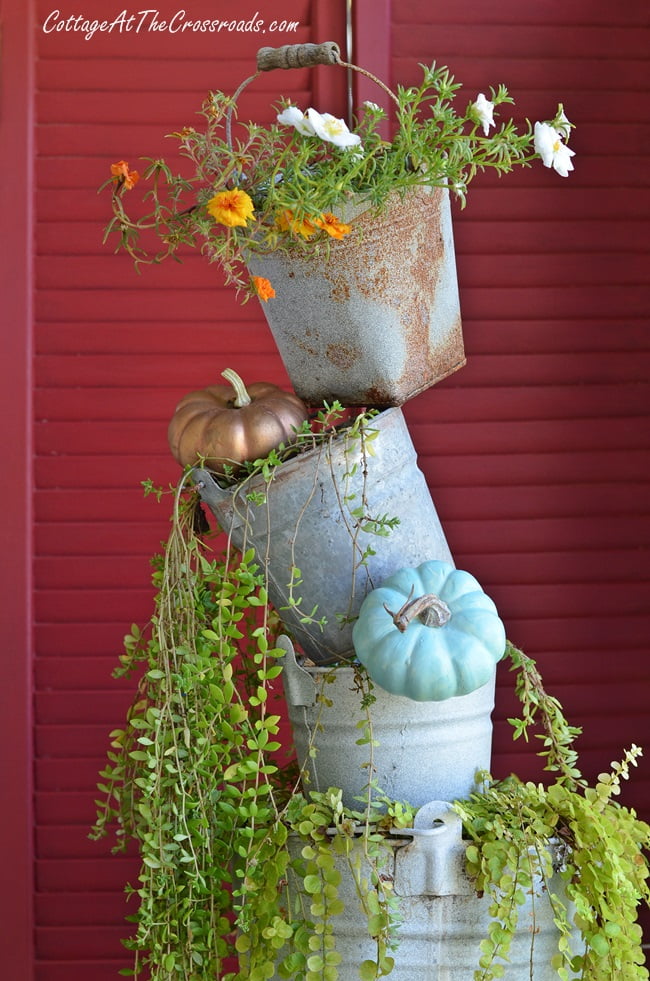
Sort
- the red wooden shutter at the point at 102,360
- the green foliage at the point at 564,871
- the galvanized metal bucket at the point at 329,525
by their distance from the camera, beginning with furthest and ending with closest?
the red wooden shutter at the point at 102,360
the galvanized metal bucket at the point at 329,525
the green foliage at the point at 564,871

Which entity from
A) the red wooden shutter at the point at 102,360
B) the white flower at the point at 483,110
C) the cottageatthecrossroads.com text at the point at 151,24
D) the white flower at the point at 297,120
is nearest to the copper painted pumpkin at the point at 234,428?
the white flower at the point at 297,120

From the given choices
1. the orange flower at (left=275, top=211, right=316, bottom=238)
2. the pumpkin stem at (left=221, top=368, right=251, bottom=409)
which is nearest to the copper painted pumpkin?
the pumpkin stem at (left=221, top=368, right=251, bottom=409)

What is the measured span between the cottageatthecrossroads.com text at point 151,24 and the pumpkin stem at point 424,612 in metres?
1.63

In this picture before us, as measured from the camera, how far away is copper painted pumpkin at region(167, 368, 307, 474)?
1525mm

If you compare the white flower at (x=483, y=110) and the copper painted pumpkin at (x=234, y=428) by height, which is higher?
the white flower at (x=483, y=110)

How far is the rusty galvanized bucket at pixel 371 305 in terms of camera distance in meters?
1.51

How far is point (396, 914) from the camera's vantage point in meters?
1.41

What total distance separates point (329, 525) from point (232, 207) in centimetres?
45

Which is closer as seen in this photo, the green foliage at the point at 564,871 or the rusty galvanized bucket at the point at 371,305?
the green foliage at the point at 564,871

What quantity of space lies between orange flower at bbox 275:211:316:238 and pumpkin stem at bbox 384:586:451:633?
0.50m

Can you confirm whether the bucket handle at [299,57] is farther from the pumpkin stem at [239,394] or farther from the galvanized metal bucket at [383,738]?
the galvanized metal bucket at [383,738]

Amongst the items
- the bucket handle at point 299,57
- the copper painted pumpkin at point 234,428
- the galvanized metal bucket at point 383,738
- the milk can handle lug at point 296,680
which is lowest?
the galvanized metal bucket at point 383,738

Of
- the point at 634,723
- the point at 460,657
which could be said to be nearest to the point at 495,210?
the point at 634,723

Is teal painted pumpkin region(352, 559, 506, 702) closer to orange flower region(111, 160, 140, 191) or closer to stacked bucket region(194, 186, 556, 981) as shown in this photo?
stacked bucket region(194, 186, 556, 981)
